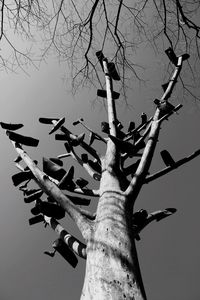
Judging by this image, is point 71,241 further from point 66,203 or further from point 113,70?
point 113,70

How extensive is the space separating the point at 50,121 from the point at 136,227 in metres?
2.24

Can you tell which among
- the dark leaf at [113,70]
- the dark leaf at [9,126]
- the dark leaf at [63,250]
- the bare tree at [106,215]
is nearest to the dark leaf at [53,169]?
the bare tree at [106,215]

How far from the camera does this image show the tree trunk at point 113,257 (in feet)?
4.70

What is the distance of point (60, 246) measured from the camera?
2.40 meters

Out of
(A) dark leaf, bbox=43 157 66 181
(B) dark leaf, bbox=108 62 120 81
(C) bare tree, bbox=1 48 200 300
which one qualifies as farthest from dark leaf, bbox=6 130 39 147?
(B) dark leaf, bbox=108 62 120 81

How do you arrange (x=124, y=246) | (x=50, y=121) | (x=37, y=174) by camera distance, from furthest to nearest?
(x=50, y=121)
(x=37, y=174)
(x=124, y=246)

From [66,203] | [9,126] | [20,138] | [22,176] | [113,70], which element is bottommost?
[66,203]

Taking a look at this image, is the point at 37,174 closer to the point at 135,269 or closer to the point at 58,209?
the point at 58,209

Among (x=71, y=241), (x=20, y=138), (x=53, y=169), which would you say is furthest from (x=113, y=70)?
(x=71, y=241)

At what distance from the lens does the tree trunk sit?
1433mm

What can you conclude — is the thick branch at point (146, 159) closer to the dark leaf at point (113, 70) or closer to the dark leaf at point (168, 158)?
the dark leaf at point (168, 158)

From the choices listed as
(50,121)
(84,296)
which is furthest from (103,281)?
(50,121)

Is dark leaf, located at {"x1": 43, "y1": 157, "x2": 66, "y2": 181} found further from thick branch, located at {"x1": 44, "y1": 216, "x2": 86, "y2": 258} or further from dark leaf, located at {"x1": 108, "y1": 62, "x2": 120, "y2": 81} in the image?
dark leaf, located at {"x1": 108, "y1": 62, "x2": 120, "y2": 81}

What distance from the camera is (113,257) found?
1.60m
